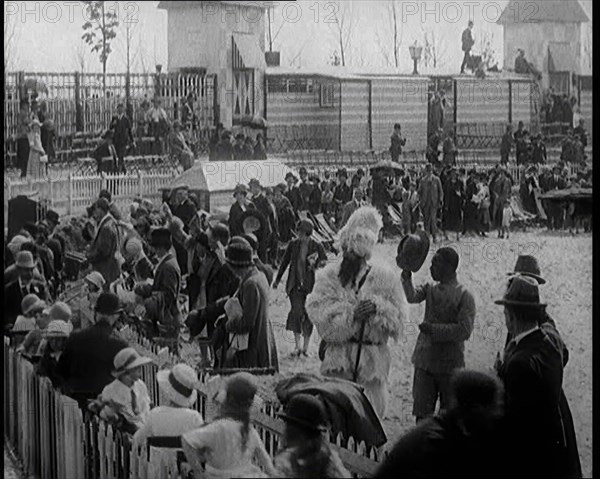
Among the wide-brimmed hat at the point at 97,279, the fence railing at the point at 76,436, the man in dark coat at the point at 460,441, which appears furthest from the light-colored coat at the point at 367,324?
the wide-brimmed hat at the point at 97,279

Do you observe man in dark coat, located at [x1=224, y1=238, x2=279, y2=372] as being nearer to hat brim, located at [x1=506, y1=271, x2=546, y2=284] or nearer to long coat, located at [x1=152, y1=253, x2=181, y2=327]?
long coat, located at [x1=152, y1=253, x2=181, y2=327]

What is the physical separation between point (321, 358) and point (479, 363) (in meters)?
0.82

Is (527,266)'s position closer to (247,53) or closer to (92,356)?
(247,53)

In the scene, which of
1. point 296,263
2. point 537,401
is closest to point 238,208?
point 296,263

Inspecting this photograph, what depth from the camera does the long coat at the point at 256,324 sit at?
6418 millimetres

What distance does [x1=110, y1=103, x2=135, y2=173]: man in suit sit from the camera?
6.86 meters

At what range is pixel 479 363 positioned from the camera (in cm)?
570

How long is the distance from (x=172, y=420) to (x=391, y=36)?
197 cm

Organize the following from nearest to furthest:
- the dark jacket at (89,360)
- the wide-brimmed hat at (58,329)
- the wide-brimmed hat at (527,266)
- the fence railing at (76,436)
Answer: the wide-brimmed hat at (527,266), the fence railing at (76,436), the dark jacket at (89,360), the wide-brimmed hat at (58,329)

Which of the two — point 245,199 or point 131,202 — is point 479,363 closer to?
point 245,199

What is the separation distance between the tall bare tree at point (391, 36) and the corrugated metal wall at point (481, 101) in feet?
1.06

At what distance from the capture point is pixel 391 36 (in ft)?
20.2

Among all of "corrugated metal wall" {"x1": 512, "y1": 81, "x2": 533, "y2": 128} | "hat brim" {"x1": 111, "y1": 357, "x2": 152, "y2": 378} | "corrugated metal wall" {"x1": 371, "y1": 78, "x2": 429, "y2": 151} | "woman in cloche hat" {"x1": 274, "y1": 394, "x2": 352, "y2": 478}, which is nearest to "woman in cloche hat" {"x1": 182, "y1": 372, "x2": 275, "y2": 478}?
"woman in cloche hat" {"x1": 274, "y1": 394, "x2": 352, "y2": 478}

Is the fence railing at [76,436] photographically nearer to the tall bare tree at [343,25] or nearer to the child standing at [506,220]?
the child standing at [506,220]
